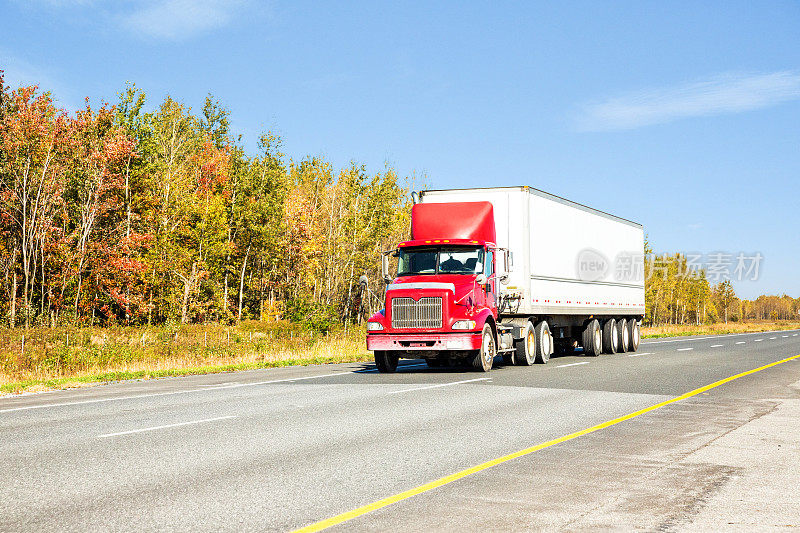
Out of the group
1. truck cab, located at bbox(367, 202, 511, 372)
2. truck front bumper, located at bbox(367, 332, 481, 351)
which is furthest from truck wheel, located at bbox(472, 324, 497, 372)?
truck front bumper, located at bbox(367, 332, 481, 351)

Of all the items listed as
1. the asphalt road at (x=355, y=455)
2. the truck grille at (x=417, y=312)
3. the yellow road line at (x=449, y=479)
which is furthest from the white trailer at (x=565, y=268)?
the yellow road line at (x=449, y=479)

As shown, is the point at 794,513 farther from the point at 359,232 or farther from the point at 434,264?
the point at 359,232

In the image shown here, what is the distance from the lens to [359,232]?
48.7m

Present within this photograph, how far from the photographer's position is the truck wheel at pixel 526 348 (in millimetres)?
22016

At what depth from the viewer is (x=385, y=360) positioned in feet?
65.4

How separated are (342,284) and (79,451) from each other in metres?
44.2

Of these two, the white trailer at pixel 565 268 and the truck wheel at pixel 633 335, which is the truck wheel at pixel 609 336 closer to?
the white trailer at pixel 565 268

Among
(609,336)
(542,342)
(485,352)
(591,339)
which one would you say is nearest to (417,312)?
(485,352)

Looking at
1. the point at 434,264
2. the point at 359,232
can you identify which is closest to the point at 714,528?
the point at 434,264

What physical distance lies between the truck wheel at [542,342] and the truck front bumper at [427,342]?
15.2 ft

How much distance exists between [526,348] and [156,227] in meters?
26.0

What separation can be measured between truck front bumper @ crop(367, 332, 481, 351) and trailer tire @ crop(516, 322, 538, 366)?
3339 millimetres

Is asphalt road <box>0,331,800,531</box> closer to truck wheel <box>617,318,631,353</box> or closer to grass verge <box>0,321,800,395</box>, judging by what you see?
grass verge <box>0,321,800,395</box>

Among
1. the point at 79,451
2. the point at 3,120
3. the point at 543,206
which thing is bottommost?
the point at 79,451
